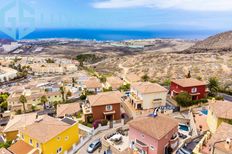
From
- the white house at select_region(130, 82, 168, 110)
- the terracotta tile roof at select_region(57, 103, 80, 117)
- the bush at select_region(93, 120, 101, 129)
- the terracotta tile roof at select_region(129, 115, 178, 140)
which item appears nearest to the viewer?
the terracotta tile roof at select_region(129, 115, 178, 140)

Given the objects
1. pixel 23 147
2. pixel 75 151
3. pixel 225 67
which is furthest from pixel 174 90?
pixel 225 67

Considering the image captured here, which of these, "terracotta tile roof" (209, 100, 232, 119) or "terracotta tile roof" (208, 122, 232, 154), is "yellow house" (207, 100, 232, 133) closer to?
"terracotta tile roof" (209, 100, 232, 119)

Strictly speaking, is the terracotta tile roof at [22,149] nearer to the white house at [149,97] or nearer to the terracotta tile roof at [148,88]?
the white house at [149,97]

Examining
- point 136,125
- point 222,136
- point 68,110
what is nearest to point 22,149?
point 136,125

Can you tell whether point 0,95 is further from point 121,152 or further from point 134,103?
point 121,152

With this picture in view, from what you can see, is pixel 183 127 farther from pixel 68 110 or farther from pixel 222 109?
pixel 68 110

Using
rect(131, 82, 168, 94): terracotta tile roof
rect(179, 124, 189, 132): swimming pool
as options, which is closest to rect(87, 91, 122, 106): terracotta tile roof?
rect(131, 82, 168, 94): terracotta tile roof
